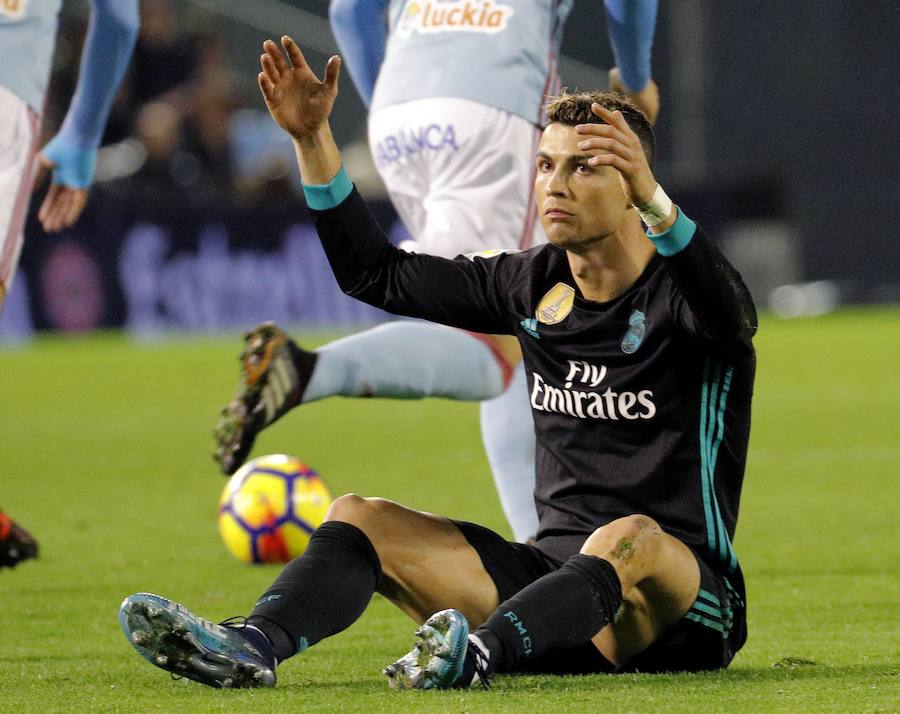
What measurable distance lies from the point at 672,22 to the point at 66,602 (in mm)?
14797

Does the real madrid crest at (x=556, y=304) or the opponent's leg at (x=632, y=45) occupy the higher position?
the opponent's leg at (x=632, y=45)

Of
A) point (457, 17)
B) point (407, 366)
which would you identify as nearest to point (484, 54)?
point (457, 17)

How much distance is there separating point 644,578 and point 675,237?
0.69 meters

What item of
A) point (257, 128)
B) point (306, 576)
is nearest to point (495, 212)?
point (306, 576)

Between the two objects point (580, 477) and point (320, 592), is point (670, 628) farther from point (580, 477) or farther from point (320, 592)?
point (320, 592)

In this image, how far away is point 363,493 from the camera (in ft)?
23.6

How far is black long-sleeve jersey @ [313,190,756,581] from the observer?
3.63m

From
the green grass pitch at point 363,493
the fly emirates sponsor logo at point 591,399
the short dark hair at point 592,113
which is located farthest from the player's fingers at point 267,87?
the green grass pitch at point 363,493

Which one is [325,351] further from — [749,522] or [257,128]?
[257,128]

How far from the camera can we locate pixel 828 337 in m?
15.4

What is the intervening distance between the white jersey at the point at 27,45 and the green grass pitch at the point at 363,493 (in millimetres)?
1478

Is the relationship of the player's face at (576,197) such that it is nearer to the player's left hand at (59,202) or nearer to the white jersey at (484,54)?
the white jersey at (484,54)

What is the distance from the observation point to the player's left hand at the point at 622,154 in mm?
3273

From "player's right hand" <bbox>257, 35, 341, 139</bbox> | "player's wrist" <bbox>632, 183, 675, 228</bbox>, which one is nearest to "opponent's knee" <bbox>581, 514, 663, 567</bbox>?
"player's wrist" <bbox>632, 183, 675, 228</bbox>
